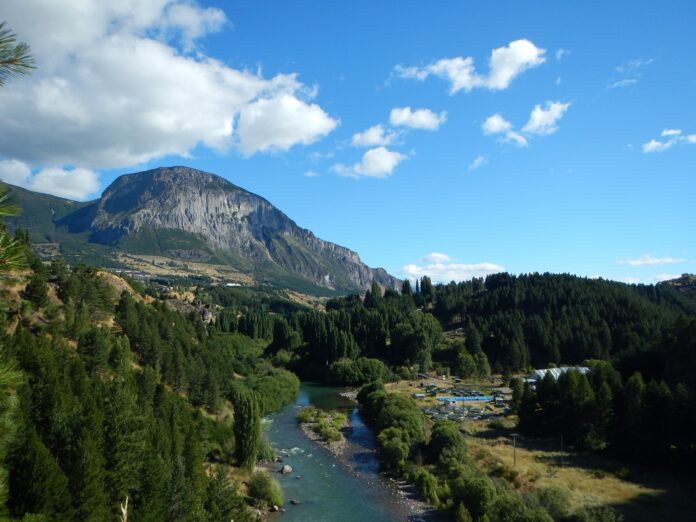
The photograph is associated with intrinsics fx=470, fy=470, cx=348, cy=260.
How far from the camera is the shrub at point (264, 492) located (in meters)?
43.0

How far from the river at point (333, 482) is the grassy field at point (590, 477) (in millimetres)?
12683

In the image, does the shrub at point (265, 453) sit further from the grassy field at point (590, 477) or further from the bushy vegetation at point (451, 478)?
the grassy field at point (590, 477)

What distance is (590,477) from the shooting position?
48500mm

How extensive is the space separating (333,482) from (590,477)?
2659cm

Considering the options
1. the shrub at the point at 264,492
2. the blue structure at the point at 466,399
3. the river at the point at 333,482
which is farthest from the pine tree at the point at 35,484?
the blue structure at the point at 466,399

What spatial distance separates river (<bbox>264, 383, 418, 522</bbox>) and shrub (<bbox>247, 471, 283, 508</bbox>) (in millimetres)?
1242

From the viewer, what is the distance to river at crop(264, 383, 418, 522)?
42094 mm

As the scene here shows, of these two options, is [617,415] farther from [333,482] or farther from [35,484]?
[35,484]

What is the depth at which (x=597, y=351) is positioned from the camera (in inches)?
5143

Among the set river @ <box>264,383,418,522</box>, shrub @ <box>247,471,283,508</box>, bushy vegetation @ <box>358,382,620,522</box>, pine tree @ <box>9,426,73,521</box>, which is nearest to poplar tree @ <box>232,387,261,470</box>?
river @ <box>264,383,418,522</box>

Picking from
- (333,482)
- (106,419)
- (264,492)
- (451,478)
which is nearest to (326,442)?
(333,482)

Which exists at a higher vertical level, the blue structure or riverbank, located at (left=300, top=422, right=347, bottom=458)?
the blue structure

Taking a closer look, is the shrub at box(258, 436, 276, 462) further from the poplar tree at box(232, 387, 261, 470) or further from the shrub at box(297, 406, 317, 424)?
the shrub at box(297, 406, 317, 424)

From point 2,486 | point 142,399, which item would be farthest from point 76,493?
point 2,486
